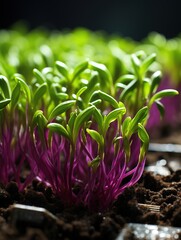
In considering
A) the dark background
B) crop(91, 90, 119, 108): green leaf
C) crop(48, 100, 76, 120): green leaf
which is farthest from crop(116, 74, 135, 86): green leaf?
the dark background

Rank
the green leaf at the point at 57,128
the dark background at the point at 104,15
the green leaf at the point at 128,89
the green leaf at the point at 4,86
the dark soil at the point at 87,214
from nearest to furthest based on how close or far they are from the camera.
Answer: the dark soil at the point at 87,214
the green leaf at the point at 57,128
the green leaf at the point at 4,86
the green leaf at the point at 128,89
the dark background at the point at 104,15

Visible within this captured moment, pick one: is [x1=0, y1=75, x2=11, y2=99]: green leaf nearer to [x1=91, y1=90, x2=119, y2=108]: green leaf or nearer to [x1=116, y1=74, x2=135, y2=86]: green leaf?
[x1=91, y1=90, x2=119, y2=108]: green leaf

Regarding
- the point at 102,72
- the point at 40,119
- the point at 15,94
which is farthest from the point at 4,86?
the point at 102,72

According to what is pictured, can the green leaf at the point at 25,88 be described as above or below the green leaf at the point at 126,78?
above

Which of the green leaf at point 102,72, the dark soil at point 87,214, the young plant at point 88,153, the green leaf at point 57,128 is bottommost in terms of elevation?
the dark soil at point 87,214

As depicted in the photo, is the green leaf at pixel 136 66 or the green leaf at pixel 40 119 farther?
the green leaf at pixel 136 66

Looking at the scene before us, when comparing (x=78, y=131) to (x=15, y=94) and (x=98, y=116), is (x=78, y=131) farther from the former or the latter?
(x=15, y=94)

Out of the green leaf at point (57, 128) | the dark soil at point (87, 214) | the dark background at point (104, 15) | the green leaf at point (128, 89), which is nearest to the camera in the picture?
the dark soil at point (87, 214)

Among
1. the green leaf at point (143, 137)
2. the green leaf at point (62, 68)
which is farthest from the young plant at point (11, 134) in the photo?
the green leaf at point (143, 137)

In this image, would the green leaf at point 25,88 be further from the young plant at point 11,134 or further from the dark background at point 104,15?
the dark background at point 104,15
